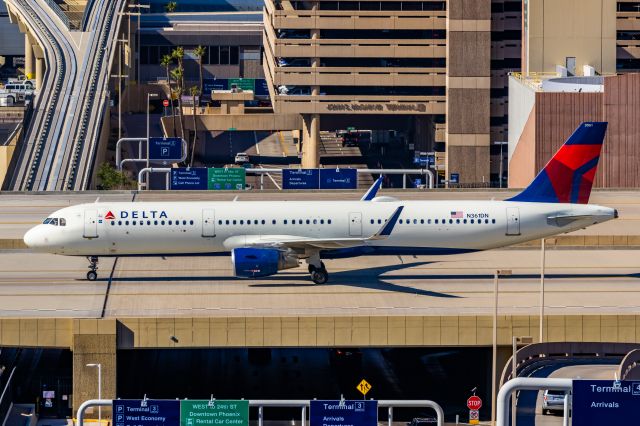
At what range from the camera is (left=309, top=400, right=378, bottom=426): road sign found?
38.8m

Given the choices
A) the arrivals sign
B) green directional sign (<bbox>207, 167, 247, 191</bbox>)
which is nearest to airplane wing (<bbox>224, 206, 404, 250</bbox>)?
green directional sign (<bbox>207, 167, 247, 191</bbox>)

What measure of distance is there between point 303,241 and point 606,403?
45.9 metres

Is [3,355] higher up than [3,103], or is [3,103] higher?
[3,103]

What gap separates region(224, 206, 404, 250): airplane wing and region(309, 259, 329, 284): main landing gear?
1.83 m

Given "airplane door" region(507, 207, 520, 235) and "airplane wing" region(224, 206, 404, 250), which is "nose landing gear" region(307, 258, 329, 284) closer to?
"airplane wing" region(224, 206, 404, 250)

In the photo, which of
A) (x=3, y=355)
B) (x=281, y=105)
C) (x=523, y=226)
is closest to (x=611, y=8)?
(x=281, y=105)

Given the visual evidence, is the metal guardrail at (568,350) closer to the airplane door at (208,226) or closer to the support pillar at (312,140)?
the airplane door at (208,226)

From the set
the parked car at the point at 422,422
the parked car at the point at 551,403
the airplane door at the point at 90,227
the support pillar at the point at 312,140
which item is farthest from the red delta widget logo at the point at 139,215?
the support pillar at the point at 312,140

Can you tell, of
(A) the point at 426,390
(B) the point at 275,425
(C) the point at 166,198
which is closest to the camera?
(B) the point at 275,425

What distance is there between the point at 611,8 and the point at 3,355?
108 meters

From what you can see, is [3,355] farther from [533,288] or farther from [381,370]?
[533,288]

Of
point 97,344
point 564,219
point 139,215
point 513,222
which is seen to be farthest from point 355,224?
point 97,344

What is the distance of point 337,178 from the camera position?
12056 cm

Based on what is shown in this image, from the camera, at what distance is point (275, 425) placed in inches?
2793
